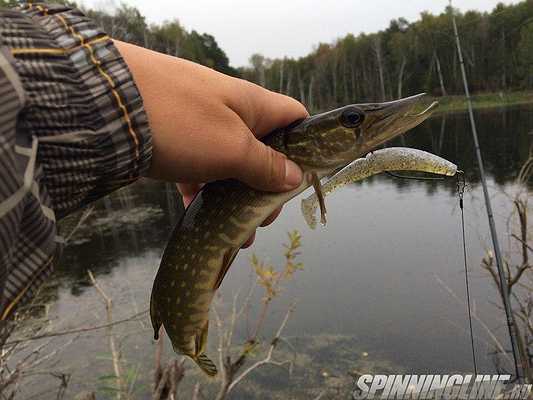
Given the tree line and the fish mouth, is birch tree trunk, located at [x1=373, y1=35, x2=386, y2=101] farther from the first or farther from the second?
the fish mouth

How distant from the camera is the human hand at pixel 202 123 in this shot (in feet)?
3.38

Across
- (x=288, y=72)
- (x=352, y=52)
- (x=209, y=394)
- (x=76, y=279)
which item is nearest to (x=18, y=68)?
(x=209, y=394)

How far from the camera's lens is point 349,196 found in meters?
10.5

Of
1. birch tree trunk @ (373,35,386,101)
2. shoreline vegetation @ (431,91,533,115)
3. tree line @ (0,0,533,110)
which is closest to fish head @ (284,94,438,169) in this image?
tree line @ (0,0,533,110)

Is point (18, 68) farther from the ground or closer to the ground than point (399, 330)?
farther from the ground

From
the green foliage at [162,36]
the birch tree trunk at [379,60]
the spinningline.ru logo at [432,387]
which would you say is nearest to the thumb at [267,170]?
the spinningline.ru logo at [432,387]

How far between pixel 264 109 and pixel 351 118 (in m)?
0.25

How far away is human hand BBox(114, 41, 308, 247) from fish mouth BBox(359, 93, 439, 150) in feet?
0.82

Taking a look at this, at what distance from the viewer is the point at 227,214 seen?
1376mm

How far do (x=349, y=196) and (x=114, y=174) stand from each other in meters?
9.82

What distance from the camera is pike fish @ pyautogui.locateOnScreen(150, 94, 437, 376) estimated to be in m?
1.34

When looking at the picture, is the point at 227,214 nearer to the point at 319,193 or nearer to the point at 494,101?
the point at 319,193

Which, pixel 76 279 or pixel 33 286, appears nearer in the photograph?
pixel 33 286

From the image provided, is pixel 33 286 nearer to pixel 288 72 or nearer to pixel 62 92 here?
pixel 62 92
